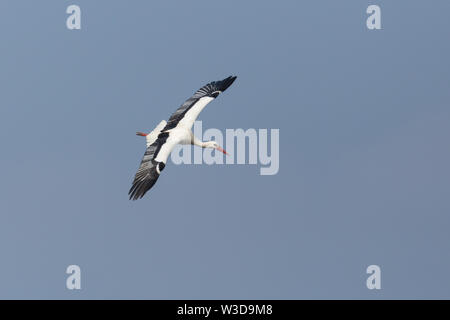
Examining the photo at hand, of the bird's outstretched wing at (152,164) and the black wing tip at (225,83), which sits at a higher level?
the black wing tip at (225,83)

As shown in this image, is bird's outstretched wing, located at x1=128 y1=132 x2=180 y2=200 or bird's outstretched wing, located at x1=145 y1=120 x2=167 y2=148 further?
bird's outstretched wing, located at x1=145 y1=120 x2=167 y2=148

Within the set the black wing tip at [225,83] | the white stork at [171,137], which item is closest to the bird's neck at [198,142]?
the white stork at [171,137]

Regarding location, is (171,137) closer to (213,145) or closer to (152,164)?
(152,164)

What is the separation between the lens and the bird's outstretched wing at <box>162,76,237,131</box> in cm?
3725

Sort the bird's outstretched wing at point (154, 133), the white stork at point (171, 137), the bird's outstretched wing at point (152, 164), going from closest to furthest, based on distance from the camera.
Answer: the bird's outstretched wing at point (152, 164), the white stork at point (171, 137), the bird's outstretched wing at point (154, 133)

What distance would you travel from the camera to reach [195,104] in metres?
38.7

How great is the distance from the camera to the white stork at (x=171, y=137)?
32719 millimetres

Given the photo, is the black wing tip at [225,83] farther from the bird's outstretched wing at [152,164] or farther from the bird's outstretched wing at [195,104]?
the bird's outstretched wing at [152,164]

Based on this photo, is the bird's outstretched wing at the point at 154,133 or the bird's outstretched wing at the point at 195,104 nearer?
the bird's outstretched wing at the point at 154,133

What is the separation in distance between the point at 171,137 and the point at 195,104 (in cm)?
350

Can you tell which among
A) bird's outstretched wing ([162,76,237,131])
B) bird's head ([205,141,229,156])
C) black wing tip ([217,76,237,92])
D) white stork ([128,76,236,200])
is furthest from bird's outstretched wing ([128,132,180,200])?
black wing tip ([217,76,237,92])

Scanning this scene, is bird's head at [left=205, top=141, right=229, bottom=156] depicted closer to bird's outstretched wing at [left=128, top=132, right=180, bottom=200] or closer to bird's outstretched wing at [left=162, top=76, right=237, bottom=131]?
bird's outstretched wing at [left=162, top=76, right=237, bottom=131]

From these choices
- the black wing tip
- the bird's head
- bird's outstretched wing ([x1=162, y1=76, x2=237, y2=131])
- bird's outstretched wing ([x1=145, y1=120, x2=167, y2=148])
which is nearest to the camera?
bird's outstretched wing ([x1=145, y1=120, x2=167, y2=148])

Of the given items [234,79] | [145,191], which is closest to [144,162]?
[145,191]
